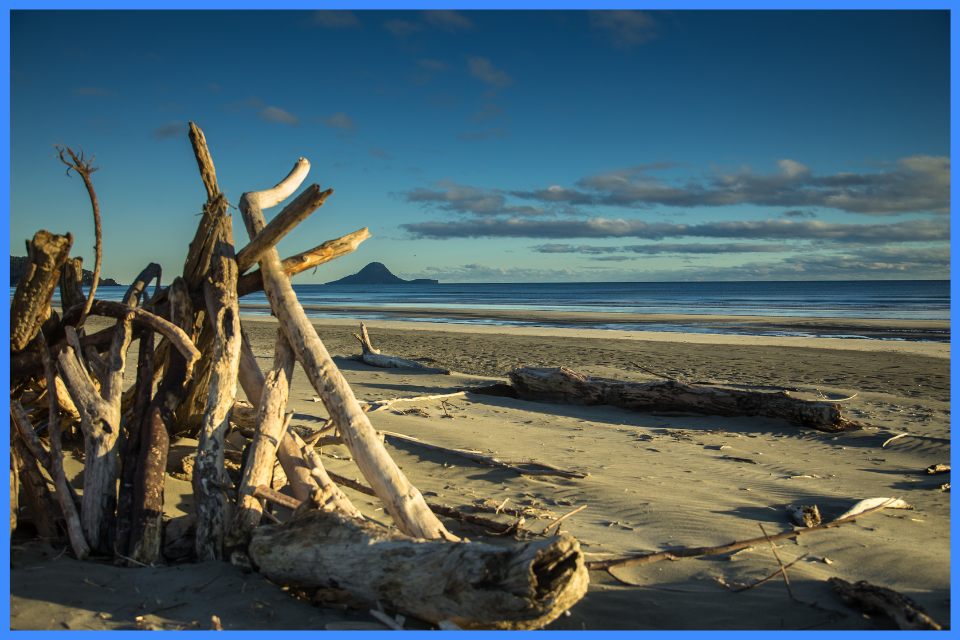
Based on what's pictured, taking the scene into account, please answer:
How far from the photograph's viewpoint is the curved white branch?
446 cm

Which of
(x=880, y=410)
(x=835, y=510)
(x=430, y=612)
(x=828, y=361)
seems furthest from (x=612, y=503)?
(x=828, y=361)

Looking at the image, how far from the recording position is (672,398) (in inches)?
313

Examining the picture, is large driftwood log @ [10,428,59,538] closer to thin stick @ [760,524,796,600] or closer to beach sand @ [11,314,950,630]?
beach sand @ [11,314,950,630]

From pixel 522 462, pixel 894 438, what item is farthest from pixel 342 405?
pixel 894 438

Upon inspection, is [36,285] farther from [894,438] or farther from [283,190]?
[894,438]

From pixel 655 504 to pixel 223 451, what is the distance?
11.1ft

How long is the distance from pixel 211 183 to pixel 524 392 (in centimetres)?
584

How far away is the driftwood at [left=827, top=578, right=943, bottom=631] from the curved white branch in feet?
15.3

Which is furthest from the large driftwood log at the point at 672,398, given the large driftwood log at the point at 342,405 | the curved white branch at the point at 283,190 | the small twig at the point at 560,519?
the large driftwood log at the point at 342,405

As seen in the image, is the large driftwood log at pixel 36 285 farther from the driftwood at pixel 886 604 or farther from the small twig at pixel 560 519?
the driftwood at pixel 886 604

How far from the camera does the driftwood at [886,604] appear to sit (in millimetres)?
2600

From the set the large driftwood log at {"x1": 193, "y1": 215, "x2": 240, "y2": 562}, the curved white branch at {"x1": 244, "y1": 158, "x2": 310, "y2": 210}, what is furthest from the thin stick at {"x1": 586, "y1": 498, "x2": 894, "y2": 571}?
the curved white branch at {"x1": 244, "y1": 158, "x2": 310, "y2": 210}

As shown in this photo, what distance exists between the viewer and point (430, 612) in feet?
8.87

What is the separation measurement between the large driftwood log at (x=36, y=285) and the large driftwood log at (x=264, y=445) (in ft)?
4.89
